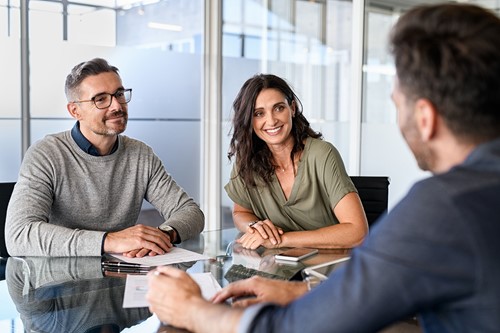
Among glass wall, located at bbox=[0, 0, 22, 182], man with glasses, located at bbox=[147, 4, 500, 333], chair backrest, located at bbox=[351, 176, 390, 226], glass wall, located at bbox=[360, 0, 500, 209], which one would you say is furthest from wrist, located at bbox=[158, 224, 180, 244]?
glass wall, located at bbox=[360, 0, 500, 209]

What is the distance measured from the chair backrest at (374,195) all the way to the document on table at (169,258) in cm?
117

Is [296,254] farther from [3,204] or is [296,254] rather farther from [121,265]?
[3,204]

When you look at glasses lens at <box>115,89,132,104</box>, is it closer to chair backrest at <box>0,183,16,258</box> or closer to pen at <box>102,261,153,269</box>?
chair backrest at <box>0,183,16,258</box>

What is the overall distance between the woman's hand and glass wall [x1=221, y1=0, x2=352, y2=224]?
2.50m

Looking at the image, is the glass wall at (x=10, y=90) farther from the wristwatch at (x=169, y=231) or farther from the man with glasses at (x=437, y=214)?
the man with glasses at (x=437, y=214)

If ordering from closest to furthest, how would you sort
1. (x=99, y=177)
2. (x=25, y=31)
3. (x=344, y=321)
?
(x=344, y=321) → (x=99, y=177) → (x=25, y=31)

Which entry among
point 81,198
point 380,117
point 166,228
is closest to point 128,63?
point 380,117

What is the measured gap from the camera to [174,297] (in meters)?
1.32

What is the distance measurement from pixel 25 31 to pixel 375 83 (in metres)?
2.64

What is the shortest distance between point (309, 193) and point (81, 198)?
1.01 metres

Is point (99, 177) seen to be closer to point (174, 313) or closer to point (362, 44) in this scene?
point (174, 313)

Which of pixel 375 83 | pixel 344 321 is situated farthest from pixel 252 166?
Answer: pixel 375 83

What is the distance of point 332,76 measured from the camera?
4.95 meters

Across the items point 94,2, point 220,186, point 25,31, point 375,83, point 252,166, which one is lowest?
point 220,186
